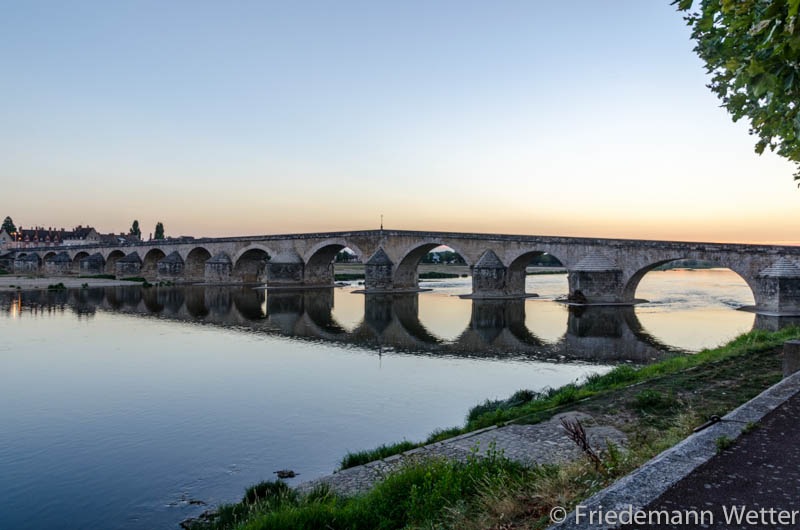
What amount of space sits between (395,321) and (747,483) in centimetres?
2178

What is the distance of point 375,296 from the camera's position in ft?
127

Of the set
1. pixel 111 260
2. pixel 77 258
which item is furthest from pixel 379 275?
pixel 77 258

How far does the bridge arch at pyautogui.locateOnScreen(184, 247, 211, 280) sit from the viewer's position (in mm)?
56844

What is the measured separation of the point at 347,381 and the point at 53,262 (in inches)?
2775

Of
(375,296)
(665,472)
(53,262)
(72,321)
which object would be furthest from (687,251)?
(53,262)

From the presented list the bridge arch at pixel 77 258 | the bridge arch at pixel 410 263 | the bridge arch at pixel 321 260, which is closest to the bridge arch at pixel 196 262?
the bridge arch at pixel 321 260

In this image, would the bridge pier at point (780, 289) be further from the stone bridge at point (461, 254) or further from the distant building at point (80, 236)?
the distant building at point (80, 236)

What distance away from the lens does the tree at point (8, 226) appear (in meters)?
98.4

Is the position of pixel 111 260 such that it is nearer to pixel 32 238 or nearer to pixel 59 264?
pixel 59 264

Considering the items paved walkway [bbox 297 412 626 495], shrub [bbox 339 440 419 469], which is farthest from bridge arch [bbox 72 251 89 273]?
paved walkway [bbox 297 412 626 495]

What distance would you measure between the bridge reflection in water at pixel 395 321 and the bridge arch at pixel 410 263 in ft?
9.46

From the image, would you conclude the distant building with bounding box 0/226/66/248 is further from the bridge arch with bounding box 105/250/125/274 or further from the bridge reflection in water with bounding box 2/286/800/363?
the bridge reflection in water with bounding box 2/286/800/363

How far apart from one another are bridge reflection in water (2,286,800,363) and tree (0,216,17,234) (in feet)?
252

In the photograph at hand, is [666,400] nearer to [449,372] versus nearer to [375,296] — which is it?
[449,372]
